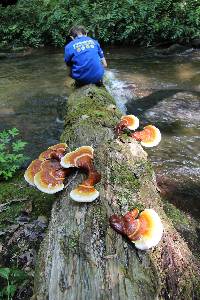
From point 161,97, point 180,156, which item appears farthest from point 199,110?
point 180,156

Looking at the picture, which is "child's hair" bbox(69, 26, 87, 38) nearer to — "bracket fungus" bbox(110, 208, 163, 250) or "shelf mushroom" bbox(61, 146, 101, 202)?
"shelf mushroom" bbox(61, 146, 101, 202)

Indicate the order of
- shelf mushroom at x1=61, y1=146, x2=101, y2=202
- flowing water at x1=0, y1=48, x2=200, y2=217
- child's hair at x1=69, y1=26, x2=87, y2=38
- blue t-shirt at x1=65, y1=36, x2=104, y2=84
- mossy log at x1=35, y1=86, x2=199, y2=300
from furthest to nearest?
child's hair at x1=69, y1=26, x2=87, y2=38
blue t-shirt at x1=65, y1=36, x2=104, y2=84
flowing water at x1=0, y1=48, x2=200, y2=217
shelf mushroom at x1=61, y1=146, x2=101, y2=202
mossy log at x1=35, y1=86, x2=199, y2=300

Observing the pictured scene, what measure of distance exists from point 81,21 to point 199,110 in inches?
380

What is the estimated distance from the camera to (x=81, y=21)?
55.5 feet

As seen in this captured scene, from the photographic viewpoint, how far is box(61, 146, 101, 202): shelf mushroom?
359 cm

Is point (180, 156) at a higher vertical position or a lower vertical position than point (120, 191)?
lower

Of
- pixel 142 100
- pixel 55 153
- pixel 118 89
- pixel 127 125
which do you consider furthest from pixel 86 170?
pixel 118 89

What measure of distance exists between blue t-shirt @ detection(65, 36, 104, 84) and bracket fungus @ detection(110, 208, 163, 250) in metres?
4.94

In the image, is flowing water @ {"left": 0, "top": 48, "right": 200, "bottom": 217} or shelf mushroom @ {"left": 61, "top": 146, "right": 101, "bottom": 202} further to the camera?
flowing water @ {"left": 0, "top": 48, "right": 200, "bottom": 217}

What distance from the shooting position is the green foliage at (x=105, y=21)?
15.3 m

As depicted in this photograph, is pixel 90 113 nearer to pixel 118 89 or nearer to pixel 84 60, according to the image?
pixel 84 60

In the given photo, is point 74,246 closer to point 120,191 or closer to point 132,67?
point 120,191

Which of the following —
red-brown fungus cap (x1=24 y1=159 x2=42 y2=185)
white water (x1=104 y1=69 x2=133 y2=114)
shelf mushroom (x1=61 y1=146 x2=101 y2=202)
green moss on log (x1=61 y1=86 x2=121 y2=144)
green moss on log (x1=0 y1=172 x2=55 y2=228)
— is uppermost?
shelf mushroom (x1=61 y1=146 x2=101 y2=202)

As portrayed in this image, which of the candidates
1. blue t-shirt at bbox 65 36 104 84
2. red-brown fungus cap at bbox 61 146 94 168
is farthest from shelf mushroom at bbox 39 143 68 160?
blue t-shirt at bbox 65 36 104 84
